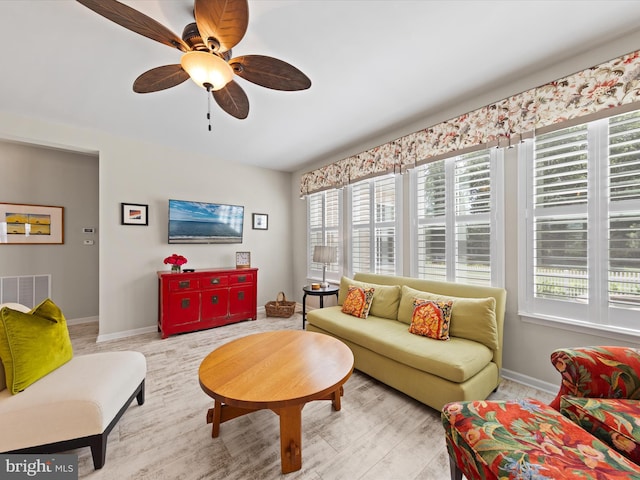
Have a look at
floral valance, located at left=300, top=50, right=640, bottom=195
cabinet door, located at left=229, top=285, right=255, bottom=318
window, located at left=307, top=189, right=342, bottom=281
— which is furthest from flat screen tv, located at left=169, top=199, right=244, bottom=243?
floral valance, located at left=300, top=50, right=640, bottom=195

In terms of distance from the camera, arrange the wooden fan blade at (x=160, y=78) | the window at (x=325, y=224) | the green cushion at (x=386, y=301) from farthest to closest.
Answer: the window at (x=325, y=224) < the green cushion at (x=386, y=301) < the wooden fan blade at (x=160, y=78)

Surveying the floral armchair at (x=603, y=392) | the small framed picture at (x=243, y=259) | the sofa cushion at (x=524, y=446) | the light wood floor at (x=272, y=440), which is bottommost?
the light wood floor at (x=272, y=440)

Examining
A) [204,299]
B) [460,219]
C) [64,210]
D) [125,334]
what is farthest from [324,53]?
[64,210]

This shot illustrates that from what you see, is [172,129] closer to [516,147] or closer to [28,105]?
[28,105]

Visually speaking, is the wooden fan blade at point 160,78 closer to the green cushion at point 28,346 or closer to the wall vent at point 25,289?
the green cushion at point 28,346

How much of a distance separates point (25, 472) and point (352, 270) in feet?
10.9

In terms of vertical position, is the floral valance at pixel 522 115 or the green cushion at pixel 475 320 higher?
the floral valance at pixel 522 115

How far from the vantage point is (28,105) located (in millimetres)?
2654

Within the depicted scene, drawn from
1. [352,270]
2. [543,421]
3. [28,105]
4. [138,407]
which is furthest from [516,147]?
[28,105]

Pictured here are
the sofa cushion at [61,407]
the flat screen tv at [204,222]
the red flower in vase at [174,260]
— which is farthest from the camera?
the flat screen tv at [204,222]

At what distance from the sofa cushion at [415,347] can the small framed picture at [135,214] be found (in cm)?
294

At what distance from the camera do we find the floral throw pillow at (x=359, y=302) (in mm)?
2855

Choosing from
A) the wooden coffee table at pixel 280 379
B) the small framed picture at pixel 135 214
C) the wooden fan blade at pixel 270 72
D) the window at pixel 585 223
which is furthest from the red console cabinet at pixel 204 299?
the window at pixel 585 223

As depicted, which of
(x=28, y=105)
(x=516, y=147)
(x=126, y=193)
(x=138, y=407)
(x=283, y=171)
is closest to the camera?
(x=138, y=407)
